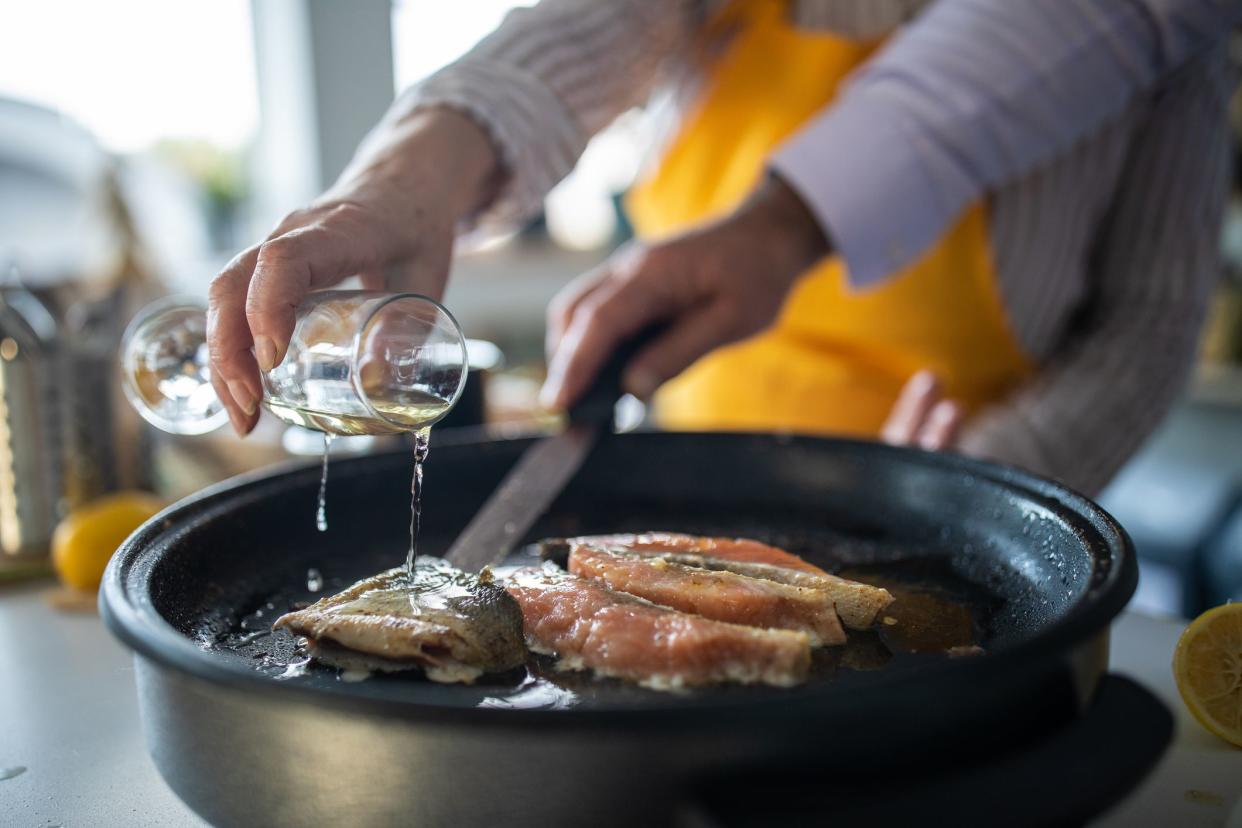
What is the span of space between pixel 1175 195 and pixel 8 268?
182 cm

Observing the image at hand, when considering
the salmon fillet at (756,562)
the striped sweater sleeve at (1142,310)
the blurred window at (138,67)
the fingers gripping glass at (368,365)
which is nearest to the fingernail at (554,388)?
the salmon fillet at (756,562)

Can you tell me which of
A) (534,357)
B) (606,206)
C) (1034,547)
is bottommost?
(534,357)

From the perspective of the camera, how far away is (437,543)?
47.2 inches

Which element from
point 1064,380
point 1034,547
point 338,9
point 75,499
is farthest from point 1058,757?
point 338,9

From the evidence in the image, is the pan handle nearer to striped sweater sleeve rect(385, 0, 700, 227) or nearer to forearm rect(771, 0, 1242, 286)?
striped sweater sleeve rect(385, 0, 700, 227)

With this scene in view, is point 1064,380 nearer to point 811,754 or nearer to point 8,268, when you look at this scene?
point 811,754

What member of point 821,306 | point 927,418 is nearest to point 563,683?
point 927,418

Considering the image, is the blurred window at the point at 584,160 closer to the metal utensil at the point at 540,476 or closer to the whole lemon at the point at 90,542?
the metal utensil at the point at 540,476

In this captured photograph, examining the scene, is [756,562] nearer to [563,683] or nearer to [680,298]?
[563,683]

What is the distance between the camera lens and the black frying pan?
576 mm

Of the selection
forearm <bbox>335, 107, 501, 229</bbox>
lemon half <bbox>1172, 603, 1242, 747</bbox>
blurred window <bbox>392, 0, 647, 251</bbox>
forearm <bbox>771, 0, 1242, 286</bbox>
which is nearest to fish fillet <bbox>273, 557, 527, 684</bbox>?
forearm <bbox>335, 107, 501, 229</bbox>

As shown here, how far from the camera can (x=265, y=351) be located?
2.59 ft

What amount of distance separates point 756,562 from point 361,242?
49 cm

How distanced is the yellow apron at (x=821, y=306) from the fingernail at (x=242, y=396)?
94cm
